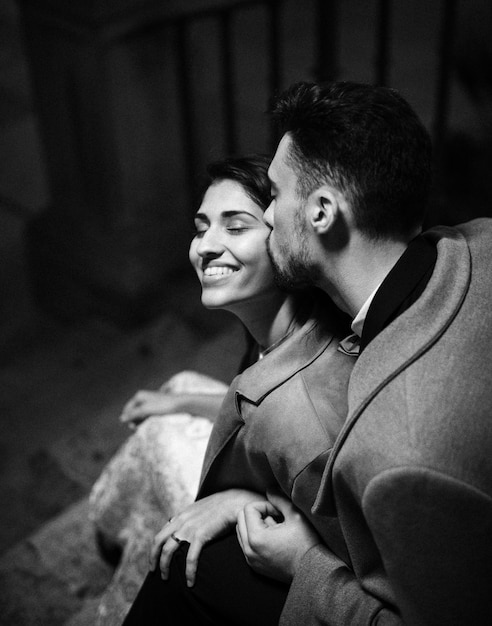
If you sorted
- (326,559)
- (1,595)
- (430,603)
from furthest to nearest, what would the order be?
1. (1,595)
2. (326,559)
3. (430,603)

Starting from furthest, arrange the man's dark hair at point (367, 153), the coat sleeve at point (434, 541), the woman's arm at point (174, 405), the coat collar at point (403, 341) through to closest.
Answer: the woman's arm at point (174, 405), the man's dark hair at point (367, 153), the coat collar at point (403, 341), the coat sleeve at point (434, 541)

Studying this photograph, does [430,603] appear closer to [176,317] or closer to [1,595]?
[1,595]

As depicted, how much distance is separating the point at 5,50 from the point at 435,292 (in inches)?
124

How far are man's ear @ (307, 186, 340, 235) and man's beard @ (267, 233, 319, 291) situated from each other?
64 mm

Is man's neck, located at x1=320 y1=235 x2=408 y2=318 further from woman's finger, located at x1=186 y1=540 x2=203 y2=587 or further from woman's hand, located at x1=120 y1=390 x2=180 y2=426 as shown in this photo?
woman's hand, located at x1=120 y1=390 x2=180 y2=426

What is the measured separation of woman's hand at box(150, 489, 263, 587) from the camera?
157cm

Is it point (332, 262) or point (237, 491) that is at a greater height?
point (332, 262)

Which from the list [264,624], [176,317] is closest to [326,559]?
[264,624]

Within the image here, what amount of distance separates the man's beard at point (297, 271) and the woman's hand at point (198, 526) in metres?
0.57

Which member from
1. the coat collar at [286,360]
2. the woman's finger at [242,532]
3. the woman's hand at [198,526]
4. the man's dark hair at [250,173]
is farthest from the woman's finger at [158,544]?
the man's dark hair at [250,173]

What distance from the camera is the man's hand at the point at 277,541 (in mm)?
1384

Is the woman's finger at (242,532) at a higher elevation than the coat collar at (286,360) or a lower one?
lower

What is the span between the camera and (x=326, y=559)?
131 cm

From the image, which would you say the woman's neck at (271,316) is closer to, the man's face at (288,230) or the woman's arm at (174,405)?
the man's face at (288,230)
